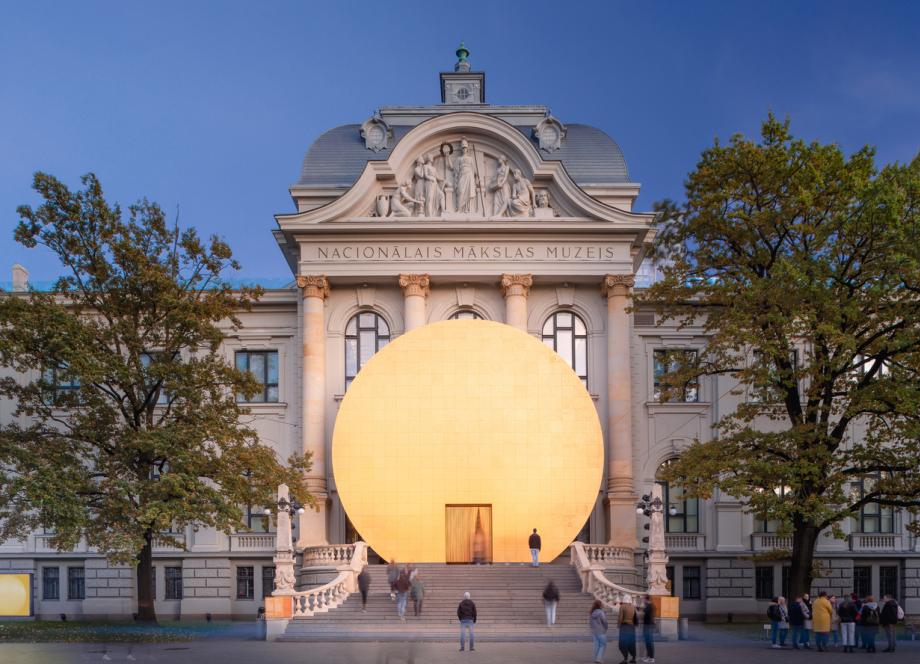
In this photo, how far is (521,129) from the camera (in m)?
48.7

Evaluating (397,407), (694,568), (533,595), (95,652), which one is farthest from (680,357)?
(95,652)

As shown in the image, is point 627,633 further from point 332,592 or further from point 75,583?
point 75,583

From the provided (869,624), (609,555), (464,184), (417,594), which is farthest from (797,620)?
(464,184)

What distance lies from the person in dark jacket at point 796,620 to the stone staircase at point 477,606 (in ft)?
18.7

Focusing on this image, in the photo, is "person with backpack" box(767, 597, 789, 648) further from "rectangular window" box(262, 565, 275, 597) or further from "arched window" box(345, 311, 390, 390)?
"rectangular window" box(262, 565, 275, 597)

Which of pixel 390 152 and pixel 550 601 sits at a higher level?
pixel 390 152

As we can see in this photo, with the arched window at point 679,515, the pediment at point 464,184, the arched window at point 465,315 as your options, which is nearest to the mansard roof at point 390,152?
the pediment at point 464,184

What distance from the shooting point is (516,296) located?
44.9m

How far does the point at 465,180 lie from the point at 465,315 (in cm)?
569

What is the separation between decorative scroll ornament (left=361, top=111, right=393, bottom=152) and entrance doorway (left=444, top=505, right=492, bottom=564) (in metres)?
16.8

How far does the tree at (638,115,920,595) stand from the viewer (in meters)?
29.9

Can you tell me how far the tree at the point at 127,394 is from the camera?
108 ft

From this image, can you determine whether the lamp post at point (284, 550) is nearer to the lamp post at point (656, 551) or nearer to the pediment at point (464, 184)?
the lamp post at point (656, 551)

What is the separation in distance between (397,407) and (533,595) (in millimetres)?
9352
